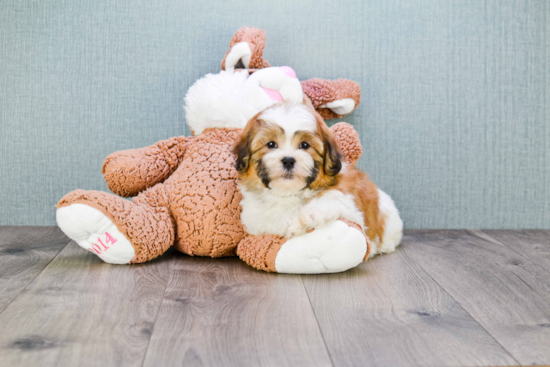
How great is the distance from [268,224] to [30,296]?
78cm

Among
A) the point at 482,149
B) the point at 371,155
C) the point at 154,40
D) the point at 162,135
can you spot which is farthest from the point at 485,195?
the point at 154,40

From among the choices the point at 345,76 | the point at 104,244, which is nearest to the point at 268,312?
the point at 104,244

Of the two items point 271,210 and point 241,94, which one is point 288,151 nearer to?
point 271,210

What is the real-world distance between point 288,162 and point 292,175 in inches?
1.8

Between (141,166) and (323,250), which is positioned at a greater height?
(141,166)

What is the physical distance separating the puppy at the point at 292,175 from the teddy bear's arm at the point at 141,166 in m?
0.41

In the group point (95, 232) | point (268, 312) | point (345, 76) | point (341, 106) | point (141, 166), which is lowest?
point (268, 312)

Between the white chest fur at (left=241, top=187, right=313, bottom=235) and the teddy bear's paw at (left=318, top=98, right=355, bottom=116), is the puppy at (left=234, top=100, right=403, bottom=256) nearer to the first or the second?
the white chest fur at (left=241, top=187, right=313, bottom=235)

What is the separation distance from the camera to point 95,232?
168 cm

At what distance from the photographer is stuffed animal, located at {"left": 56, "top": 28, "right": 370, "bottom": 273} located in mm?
1670

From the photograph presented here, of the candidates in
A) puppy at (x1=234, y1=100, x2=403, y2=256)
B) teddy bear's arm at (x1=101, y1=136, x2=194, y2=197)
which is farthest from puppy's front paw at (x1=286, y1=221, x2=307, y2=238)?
teddy bear's arm at (x1=101, y1=136, x2=194, y2=197)

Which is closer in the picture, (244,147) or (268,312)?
(268,312)

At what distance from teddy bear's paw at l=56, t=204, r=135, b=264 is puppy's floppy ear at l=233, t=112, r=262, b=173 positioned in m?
0.49

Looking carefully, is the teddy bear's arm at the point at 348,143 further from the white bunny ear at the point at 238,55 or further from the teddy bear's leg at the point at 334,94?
the white bunny ear at the point at 238,55
